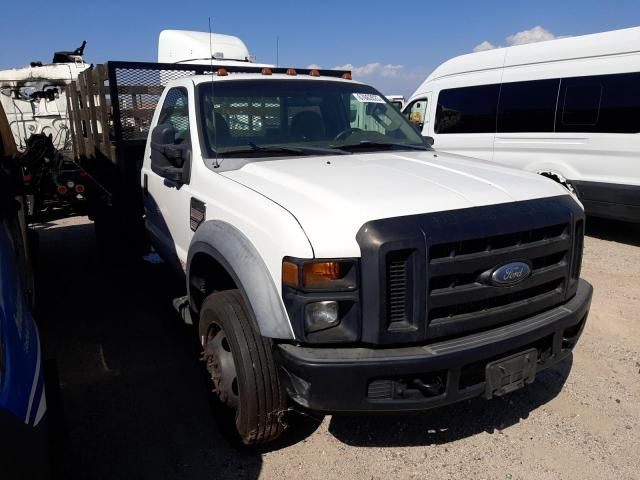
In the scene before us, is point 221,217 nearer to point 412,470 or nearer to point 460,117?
point 412,470

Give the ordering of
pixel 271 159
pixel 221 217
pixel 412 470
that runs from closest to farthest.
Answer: pixel 412 470, pixel 221 217, pixel 271 159

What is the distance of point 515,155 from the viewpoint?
8.24 meters

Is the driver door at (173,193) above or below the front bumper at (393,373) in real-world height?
above

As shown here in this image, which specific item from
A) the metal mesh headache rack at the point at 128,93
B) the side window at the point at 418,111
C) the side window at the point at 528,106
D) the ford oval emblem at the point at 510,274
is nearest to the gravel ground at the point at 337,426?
the ford oval emblem at the point at 510,274

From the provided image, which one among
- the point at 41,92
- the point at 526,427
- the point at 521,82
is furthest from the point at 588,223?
the point at 41,92

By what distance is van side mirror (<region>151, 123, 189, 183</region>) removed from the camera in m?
3.36

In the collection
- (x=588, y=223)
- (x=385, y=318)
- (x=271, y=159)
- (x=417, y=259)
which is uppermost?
(x=271, y=159)

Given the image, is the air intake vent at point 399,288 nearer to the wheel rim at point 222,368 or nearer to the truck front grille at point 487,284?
the truck front grille at point 487,284

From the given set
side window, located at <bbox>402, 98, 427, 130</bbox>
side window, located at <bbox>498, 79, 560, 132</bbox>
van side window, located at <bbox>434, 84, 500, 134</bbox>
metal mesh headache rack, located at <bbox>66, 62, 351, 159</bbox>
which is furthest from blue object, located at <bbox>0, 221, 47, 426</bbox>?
side window, located at <bbox>402, 98, 427, 130</bbox>

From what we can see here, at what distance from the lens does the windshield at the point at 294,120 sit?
134 inches

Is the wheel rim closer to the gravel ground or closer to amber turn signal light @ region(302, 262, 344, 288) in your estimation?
the gravel ground

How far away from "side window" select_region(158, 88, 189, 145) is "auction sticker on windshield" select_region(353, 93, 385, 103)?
1334 mm

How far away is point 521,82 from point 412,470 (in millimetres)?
6951

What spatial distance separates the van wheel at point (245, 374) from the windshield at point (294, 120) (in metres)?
1.14
